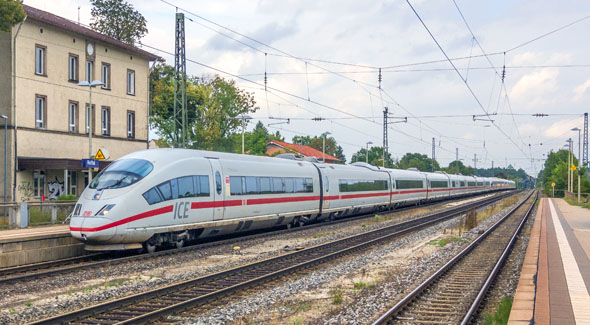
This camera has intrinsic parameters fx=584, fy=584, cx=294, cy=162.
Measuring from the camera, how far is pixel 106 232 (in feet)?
46.9

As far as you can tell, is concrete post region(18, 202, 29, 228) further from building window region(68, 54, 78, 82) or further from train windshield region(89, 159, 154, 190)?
building window region(68, 54, 78, 82)

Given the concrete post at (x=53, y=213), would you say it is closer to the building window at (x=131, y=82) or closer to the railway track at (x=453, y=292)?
the railway track at (x=453, y=292)

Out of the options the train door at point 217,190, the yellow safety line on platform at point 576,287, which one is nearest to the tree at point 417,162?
the train door at point 217,190

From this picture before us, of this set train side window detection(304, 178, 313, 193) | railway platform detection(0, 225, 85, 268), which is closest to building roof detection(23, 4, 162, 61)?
train side window detection(304, 178, 313, 193)

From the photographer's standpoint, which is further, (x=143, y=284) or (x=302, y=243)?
(x=302, y=243)

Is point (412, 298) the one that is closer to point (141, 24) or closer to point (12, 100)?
point (12, 100)

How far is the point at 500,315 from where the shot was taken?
9.12 m

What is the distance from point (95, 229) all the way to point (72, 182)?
2098 cm

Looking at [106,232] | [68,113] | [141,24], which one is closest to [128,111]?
[68,113]

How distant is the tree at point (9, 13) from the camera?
24.2m

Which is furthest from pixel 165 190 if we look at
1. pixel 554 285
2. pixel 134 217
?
pixel 554 285

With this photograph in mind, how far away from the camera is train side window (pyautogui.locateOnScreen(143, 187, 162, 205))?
50.4ft

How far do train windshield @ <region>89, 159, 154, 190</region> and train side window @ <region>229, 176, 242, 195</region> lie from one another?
3759 mm

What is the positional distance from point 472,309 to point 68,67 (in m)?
29.0
